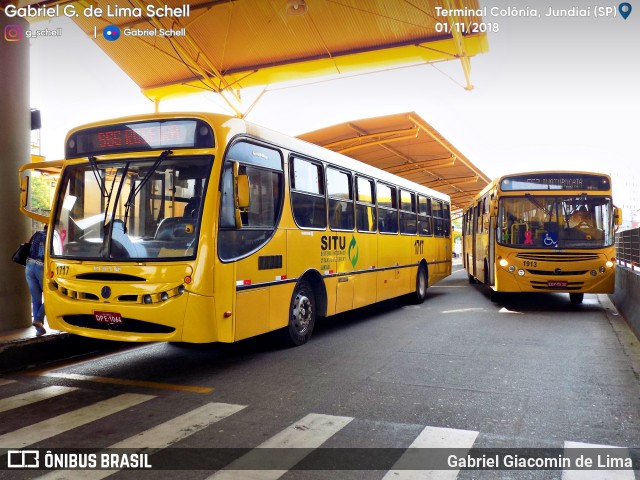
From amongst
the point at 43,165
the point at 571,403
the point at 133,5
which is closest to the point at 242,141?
the point at 43,165

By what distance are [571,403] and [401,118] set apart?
38.4ft

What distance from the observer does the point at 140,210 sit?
6766mm

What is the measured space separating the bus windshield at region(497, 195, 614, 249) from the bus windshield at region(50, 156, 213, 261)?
8.92 metres

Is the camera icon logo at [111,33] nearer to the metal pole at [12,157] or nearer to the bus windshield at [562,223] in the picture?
the metal pole at [12,157]

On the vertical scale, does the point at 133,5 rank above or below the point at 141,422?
above

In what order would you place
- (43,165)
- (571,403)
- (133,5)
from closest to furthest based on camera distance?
(571,403), (43,165), (133,5)

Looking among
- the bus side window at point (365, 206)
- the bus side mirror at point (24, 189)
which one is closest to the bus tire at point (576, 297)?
the bus side window at point (365, 206)

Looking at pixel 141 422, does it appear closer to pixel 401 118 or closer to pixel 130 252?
pixel 130 252

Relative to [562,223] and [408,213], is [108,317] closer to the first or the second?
[408,213]

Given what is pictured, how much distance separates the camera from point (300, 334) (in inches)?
344

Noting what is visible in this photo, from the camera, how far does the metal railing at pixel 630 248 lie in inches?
519

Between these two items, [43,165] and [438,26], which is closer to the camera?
[43,165]

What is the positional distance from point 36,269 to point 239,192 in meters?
3.73

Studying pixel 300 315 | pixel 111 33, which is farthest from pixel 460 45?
pixel 111 33
